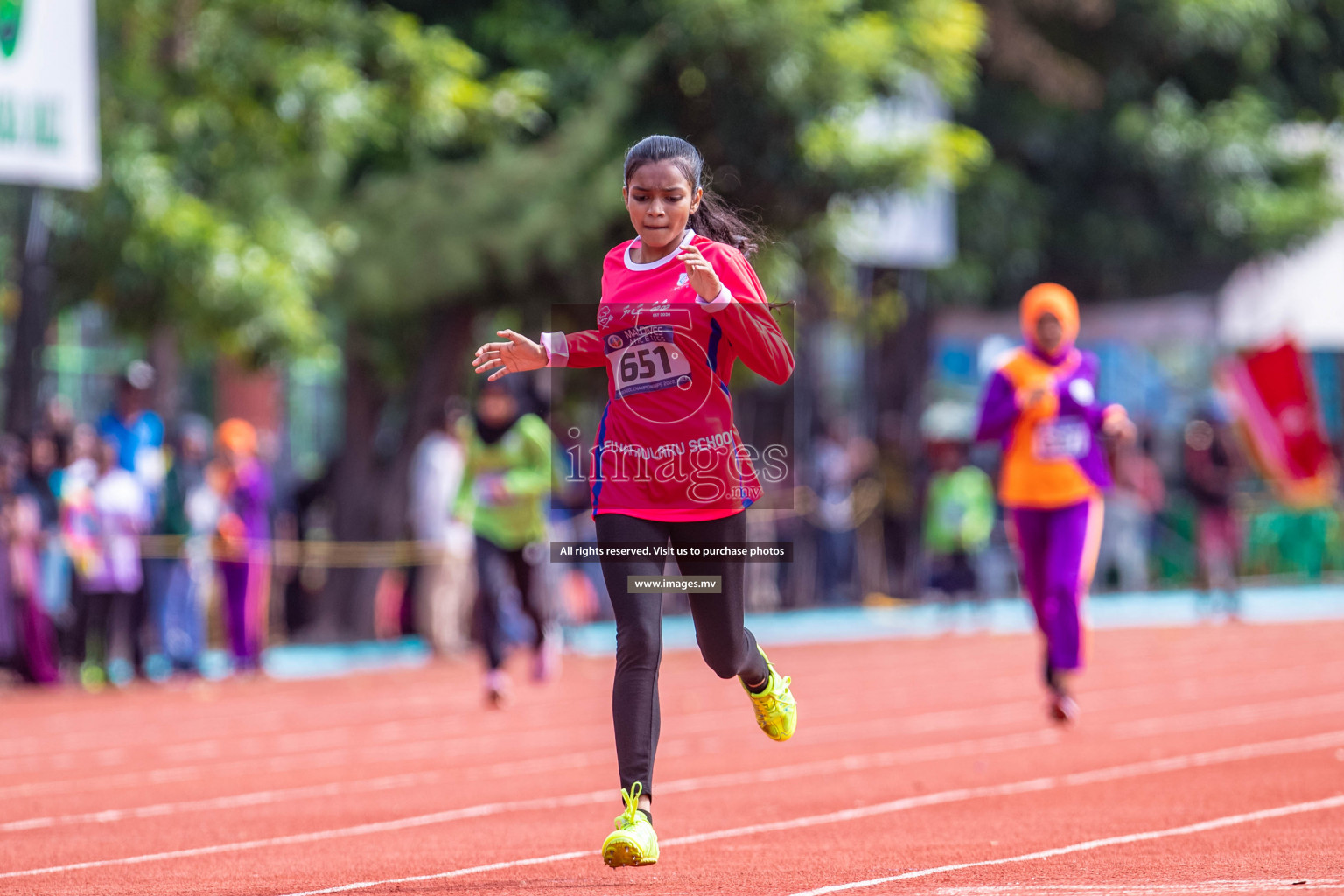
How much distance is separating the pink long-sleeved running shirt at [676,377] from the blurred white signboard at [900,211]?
15157 mm

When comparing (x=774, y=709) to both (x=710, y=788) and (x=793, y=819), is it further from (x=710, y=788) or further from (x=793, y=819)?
(x=710, y=788)

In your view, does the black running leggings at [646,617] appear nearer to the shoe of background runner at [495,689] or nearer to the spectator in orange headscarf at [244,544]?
the shoe of background runner at [495,689]

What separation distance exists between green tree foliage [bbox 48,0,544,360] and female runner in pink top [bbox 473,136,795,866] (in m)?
11.0

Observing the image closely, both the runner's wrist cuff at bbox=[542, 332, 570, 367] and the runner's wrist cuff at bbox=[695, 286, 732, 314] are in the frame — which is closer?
the runner's wrist cuff at bbox=[695, 286, 732, 314]

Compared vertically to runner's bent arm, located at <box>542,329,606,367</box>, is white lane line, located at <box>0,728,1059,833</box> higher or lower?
lower

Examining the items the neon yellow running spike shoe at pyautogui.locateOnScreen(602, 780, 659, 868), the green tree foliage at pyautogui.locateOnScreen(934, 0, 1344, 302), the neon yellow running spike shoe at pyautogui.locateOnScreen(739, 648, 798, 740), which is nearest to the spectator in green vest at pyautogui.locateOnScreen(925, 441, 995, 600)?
the green tree foliage at pyautogui.locateOnScreen(934, 0, 1344, 302)

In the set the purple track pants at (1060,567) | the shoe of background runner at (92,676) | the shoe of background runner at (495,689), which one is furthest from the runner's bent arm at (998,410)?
the shoe of background runner at (92,676)

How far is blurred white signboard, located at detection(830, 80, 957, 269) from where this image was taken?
2172cm

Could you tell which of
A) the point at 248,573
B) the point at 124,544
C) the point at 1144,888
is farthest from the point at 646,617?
the point at 248,573

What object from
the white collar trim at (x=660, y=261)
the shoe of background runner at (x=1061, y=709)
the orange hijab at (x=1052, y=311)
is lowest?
the shoe of background runner at (x=1061, y=709)

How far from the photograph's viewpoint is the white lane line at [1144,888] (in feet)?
18.7

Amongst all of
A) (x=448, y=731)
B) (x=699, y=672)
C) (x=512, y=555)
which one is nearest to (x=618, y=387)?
(x=448, y=731)

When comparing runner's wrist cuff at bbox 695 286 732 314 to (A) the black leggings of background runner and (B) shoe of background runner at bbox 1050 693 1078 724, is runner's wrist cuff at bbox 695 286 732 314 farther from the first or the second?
(A) the black leggings of background runner

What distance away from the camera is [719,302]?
620cm
